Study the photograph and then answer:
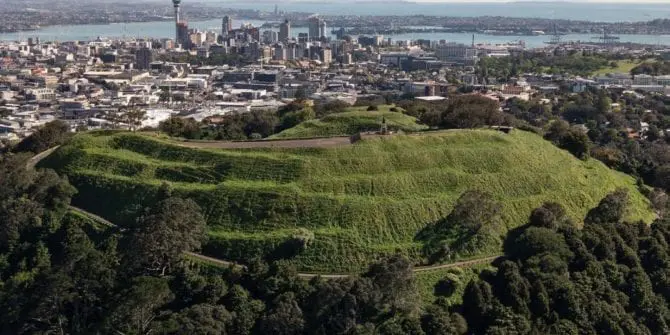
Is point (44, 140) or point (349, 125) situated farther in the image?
point (349, 125)

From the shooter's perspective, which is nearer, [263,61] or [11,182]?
[11,182]

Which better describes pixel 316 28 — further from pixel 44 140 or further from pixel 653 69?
pixel 44 140

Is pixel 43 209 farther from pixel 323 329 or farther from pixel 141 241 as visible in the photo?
pixel 323 329

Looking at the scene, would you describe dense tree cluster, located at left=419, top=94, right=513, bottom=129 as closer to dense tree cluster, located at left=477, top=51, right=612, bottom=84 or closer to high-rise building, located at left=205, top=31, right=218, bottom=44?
dense tree cluster, located at left=477, top=51, right=612, bottom=84

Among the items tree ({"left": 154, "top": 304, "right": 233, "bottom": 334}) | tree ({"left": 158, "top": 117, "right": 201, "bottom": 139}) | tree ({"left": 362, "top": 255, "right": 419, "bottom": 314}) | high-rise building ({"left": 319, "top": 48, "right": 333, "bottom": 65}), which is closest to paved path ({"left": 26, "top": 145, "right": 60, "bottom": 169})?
tree ({"left": 158, "top": 117, "right": 201, "bottom": 139})

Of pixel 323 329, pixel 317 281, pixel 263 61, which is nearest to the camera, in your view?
pixel 323 329

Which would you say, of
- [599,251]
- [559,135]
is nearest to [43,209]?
[599,251]

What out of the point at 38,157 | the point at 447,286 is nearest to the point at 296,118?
the point at 38,157
